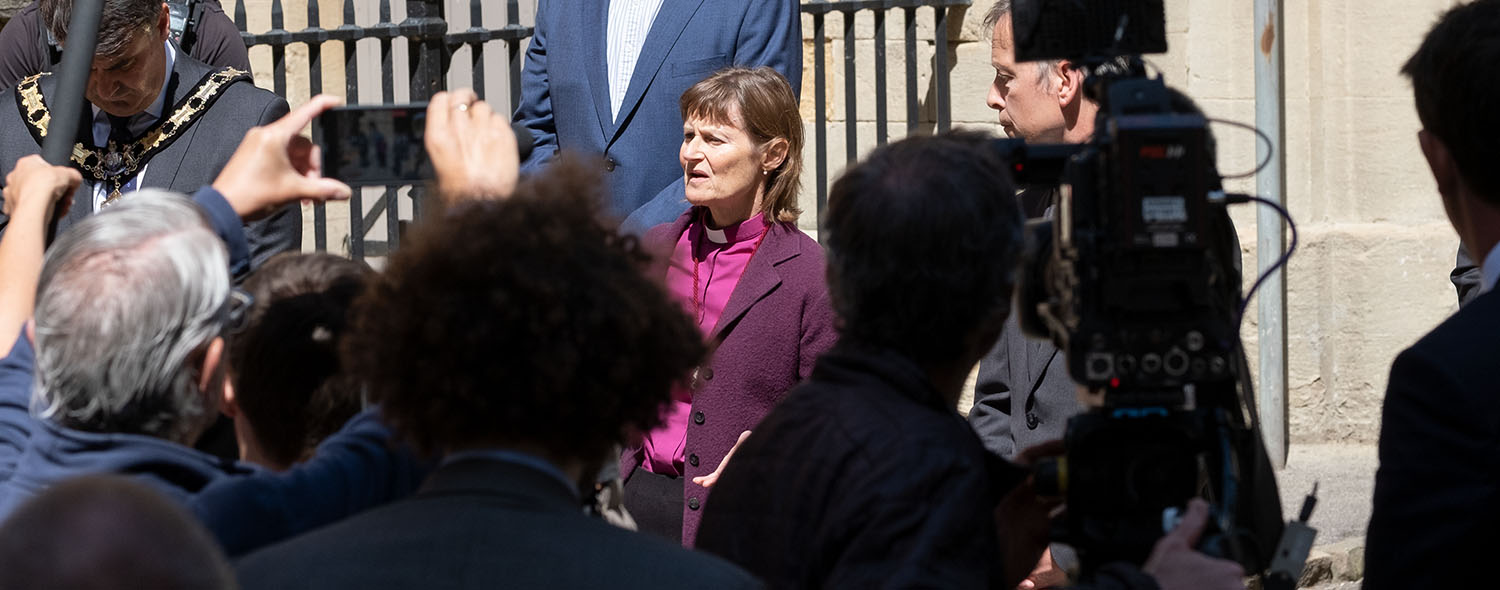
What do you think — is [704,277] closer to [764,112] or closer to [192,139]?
[764,112]

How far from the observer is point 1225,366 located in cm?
212

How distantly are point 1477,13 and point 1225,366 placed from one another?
72 centimetres

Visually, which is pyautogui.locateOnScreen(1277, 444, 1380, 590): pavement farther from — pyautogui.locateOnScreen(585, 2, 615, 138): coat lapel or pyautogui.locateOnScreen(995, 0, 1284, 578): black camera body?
pyautogui.locateOnScreen(995, 0, 1284, 578): black camera body

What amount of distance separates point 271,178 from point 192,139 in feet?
6.46

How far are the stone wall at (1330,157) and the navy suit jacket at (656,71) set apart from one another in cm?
168

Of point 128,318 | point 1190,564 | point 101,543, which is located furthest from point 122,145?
point 101,543

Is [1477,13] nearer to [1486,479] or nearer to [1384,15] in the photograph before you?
[1486,479]

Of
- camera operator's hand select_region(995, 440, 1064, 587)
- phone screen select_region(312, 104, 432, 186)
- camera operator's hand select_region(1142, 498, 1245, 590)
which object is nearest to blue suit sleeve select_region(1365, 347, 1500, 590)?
camera operator's hand select_region(1142, 498, 1245, 590)

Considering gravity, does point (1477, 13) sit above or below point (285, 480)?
above

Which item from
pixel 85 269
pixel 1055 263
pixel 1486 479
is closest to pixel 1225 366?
pixel 1055 263

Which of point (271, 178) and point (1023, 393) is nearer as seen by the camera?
point (271, 178)

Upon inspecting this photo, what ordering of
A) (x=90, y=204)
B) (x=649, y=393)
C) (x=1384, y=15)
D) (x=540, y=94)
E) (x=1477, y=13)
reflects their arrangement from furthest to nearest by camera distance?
(x=1384, y=15)
(x=540, y=94)
(x=90, y=204)
(x=1477, y=13)
(x=649, y=393)

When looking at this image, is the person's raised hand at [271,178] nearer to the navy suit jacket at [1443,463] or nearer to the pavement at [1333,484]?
the navy suit jacket at [1443,463]

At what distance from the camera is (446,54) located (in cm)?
580
